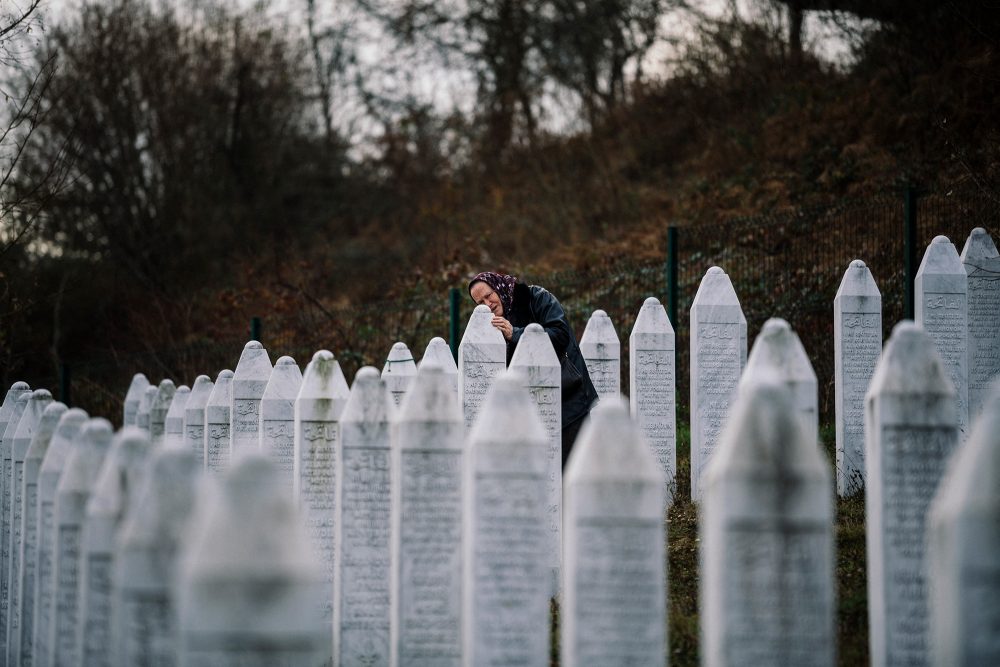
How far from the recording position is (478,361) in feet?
25.5

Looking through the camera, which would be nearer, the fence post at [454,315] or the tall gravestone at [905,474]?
the tall gravestone at [905,474]

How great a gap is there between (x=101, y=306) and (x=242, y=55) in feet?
23.8

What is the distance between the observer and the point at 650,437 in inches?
348

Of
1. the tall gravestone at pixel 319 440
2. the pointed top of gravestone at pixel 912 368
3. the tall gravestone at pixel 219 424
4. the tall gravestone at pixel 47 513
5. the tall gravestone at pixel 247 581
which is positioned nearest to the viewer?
the tall gravestone at pixel 247 581

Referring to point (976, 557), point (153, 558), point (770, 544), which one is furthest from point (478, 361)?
point (976, 557)

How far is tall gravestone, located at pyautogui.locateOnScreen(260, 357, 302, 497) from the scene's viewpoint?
281 inches

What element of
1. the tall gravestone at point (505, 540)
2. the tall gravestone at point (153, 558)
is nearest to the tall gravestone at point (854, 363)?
the tall gravestone at point (505, 540)

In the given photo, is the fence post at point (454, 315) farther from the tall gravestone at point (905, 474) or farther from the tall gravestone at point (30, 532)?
the tall gravestone at point (905, 474)

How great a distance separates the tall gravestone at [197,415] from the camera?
9227mm

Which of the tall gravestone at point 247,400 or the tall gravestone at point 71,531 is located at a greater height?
the tall gravestone at point 247,400

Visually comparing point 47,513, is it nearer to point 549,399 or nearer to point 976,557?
point 549,399

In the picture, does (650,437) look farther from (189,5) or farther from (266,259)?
(189,5)

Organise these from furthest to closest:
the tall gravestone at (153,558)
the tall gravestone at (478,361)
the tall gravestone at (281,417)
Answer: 1. the tall gravestone at (478,361)
2. the tall gravestone at (281,417)
3. the tall gravestone at (153,558)

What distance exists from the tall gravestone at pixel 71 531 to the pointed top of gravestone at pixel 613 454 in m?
2.02
